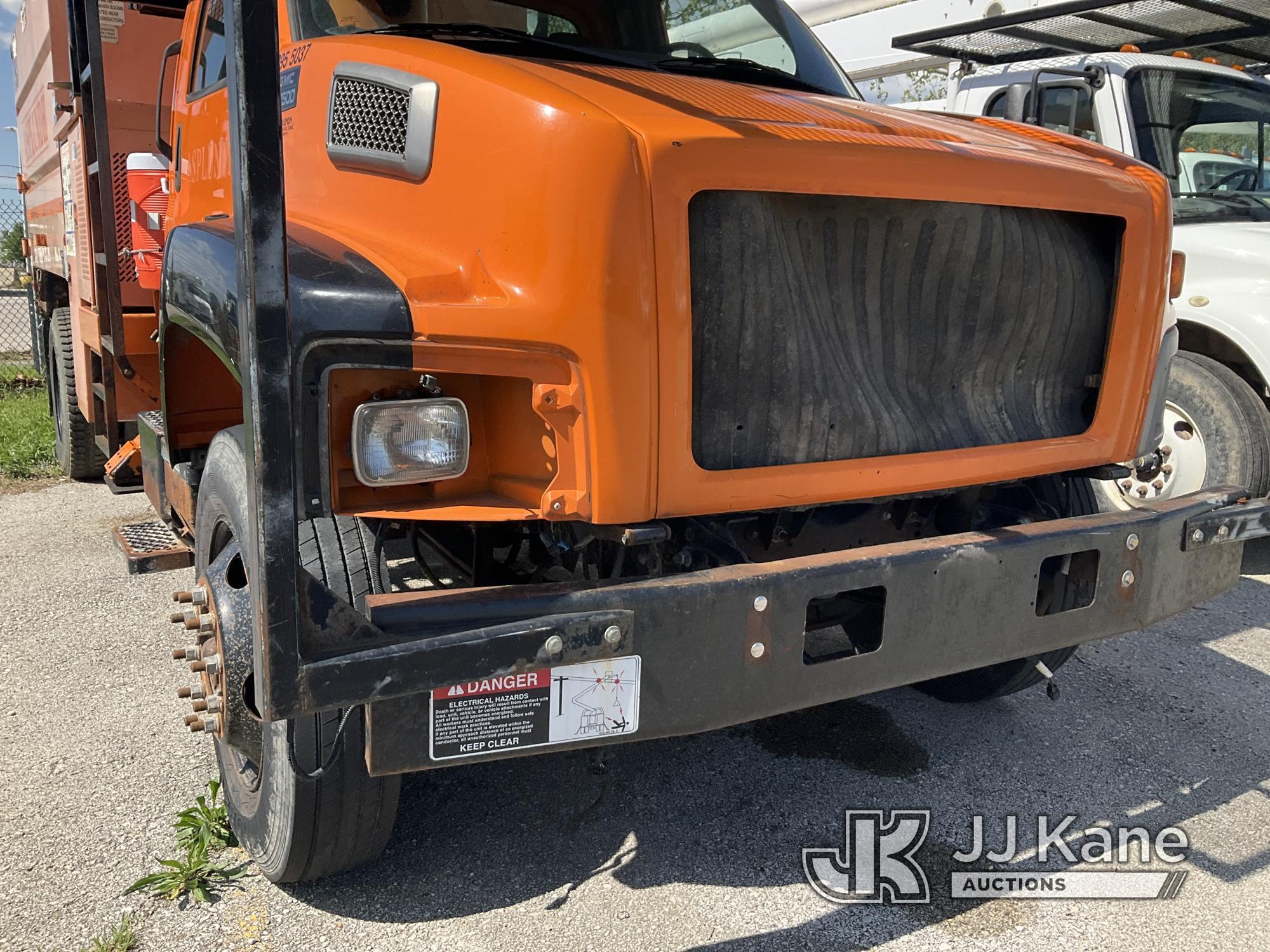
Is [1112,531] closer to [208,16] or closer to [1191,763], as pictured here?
[1191,763]

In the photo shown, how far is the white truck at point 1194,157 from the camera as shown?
5250 mm

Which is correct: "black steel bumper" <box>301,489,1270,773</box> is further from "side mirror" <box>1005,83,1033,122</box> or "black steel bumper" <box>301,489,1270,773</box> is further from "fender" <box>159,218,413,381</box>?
"side mirror" <box>1005,83,1033,122</box>

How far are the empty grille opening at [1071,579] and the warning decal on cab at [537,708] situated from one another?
3.87 feet

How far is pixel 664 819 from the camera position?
123 inches

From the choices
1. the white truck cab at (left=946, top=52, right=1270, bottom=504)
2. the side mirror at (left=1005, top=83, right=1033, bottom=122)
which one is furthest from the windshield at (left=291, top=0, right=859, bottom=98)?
the white truck cab at (left=946, top=52, right=1270, bottom=504)

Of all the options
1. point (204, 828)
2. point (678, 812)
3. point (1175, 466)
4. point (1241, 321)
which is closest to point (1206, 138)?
point (1241, 321)

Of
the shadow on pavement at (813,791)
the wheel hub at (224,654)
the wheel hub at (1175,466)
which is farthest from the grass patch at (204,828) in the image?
the wheel hub at (1175,466)

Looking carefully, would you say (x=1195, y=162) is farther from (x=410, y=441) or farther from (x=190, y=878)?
(x=190, y=878)

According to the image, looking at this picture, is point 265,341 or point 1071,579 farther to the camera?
point 1071,579

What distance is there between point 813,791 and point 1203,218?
13.9ft

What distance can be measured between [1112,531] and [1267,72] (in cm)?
600

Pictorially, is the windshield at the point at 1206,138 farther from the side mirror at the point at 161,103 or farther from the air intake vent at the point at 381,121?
the side mirror at the point at 161,103

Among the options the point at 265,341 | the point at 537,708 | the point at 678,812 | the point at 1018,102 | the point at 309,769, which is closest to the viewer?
the point at 265,341

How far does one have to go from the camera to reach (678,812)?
10.4 feet
